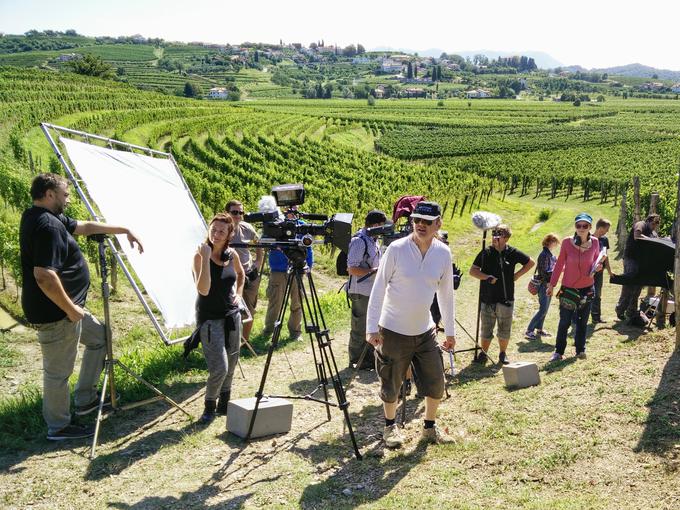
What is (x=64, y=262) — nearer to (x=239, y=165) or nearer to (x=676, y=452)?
(x=676, y=452)

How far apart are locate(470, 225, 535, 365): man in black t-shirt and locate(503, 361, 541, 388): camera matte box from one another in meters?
1.08

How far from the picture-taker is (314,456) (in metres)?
4.99

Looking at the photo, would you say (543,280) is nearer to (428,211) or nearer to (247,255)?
(247,255)

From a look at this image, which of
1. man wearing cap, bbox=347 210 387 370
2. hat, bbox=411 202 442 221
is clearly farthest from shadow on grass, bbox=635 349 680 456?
man wearing cap, bbox=347 210 387 370

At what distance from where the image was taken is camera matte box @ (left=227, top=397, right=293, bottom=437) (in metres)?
5.25

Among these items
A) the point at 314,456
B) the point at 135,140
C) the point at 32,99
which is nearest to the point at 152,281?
the point at 314,456

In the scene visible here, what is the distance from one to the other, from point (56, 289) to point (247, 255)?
3.24 metres

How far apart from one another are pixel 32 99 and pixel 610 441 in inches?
1745

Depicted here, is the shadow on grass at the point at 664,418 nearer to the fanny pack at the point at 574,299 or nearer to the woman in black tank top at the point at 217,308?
the fanny pack at the point at 574,299

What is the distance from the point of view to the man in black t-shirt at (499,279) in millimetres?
7074

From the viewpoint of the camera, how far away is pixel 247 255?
7.77 meters

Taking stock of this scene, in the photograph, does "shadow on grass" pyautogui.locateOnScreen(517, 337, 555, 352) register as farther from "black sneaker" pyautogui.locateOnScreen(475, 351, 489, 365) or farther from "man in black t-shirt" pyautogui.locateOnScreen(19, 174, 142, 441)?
"man in black t-shirt" pyautogui.locateOnScreen(19, 174, 142, 441)

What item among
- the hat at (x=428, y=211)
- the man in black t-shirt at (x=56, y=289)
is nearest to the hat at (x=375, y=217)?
the hat at (x=428, y=211)

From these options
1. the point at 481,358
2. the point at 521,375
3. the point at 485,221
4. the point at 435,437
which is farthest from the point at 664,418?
the point at 485,221
